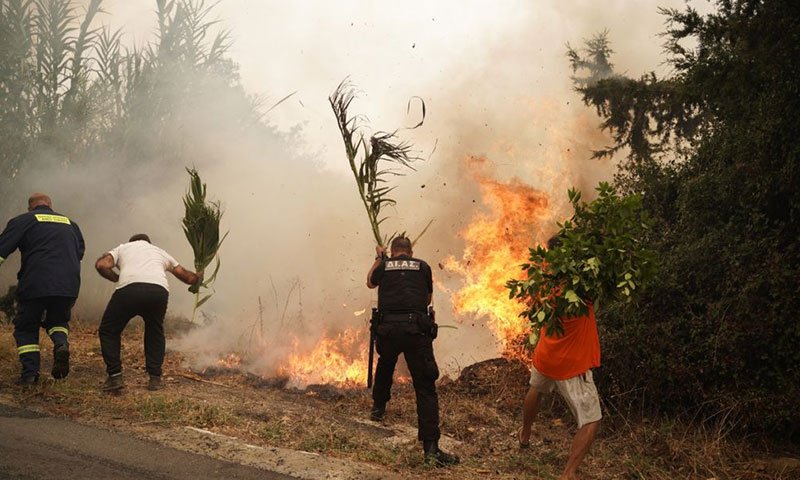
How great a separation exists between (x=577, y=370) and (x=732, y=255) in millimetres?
2386

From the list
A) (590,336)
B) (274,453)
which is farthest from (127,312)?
(590,336)

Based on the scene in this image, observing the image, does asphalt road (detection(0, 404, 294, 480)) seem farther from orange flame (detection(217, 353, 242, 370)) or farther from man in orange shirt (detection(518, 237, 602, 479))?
orange flame (detection(217, 353, 242, 370))

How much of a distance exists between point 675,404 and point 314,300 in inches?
252

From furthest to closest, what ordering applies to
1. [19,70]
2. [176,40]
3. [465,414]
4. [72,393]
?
[176,40] → [19,70] → [465,414] → [72,393]

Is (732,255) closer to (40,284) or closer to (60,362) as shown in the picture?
(60,362)

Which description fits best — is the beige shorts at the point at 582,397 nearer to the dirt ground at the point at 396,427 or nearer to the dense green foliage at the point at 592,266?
the dense green foliage at the point at 592,266

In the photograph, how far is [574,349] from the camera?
498 cm

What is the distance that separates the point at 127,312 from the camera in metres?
6.75

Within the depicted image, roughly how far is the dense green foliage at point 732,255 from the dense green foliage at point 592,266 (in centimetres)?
155

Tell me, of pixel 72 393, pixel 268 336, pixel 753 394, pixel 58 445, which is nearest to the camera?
pixel 58 445

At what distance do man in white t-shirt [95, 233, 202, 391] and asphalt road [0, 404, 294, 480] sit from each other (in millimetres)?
1355

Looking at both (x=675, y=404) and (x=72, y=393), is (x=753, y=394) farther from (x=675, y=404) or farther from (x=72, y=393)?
(x=72, y=393)

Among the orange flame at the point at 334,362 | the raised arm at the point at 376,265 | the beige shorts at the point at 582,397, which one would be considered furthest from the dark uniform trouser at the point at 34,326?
the beige shorts at the point at 582,397

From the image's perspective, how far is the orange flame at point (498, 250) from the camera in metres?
9.06
